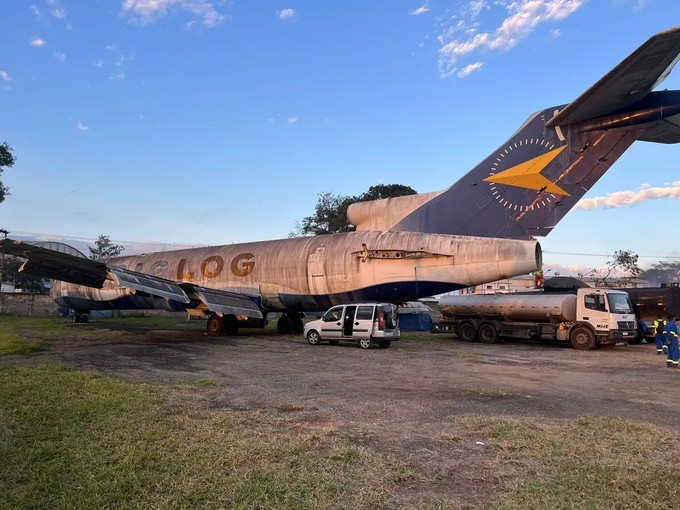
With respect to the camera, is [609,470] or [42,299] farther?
[42,299]

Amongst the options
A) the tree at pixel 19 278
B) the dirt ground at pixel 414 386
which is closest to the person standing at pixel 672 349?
the dirt ground at pixel 414 386

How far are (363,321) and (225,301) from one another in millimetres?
7358

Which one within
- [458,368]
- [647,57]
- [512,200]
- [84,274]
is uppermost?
[647,57]

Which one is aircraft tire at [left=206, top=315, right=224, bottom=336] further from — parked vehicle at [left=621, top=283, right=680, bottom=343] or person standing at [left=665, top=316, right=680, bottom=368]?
parked vehicle at [left=621, top=283, right=680, bottom=343]

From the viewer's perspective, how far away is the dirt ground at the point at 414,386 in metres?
6.38

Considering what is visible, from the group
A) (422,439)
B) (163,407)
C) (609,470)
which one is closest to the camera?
(609,470)

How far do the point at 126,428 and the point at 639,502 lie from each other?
6.27 m

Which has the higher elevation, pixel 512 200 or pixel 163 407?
pixel 512 200

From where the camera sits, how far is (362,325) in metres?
19.2

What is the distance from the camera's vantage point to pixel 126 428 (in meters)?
6.68

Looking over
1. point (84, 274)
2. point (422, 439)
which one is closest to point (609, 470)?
point (422, 439)

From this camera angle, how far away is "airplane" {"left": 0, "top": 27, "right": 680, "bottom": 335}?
1686cm

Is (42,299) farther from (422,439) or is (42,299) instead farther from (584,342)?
(422,439)

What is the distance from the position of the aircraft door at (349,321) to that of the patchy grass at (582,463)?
12056mm
